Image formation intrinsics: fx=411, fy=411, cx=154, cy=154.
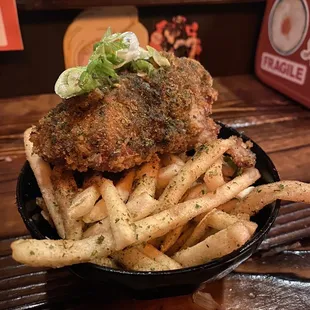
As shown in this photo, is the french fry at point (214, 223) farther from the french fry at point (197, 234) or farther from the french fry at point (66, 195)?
the french fry at point (66, 195)

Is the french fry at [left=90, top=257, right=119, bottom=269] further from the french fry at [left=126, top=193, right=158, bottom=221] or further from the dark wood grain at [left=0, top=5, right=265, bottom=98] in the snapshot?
the dark wood grain at [left=0, top=5, right=265, bottom=98]

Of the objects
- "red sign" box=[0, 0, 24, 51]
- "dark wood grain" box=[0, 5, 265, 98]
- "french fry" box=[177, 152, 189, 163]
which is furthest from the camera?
"dark wood grain" box=[0, 5, 265, 98]

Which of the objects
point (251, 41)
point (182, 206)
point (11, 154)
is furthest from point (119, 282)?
point (251, 41)

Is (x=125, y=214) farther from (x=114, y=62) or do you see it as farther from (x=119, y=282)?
(x=114, y=62)

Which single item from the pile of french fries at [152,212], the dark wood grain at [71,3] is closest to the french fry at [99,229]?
the pile of french fries at [152,212]

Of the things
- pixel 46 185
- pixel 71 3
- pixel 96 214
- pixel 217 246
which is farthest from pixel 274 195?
pixel 71 3

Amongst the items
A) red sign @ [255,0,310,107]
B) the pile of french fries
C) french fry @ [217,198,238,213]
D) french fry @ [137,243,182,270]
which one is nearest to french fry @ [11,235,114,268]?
the pile of french fries
